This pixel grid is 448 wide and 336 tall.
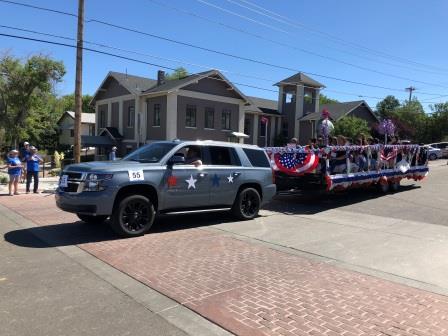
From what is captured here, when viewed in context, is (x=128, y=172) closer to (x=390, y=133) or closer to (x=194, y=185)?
(x=194, y=185)

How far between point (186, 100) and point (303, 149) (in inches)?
839

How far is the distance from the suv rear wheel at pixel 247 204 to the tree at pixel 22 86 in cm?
3408

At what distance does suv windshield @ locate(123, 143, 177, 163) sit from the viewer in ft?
30.1

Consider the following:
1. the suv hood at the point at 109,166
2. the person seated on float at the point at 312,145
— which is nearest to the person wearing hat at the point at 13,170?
the suv hood at the point at 109,166

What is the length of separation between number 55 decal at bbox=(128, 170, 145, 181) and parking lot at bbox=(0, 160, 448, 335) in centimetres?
111

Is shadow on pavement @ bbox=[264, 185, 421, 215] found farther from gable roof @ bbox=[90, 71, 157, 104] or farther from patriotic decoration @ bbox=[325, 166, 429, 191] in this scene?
gable roof @ bbox=[90, 71, 157, 104]

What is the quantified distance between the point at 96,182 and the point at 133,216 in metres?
0.96

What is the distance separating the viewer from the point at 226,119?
3628 centimetres

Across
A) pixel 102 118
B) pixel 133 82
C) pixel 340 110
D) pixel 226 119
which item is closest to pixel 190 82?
pixel 226 119

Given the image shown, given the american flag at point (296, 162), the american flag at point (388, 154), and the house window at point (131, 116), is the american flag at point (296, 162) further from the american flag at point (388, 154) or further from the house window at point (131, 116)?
the house window at point (131, 116)

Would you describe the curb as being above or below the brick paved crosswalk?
below

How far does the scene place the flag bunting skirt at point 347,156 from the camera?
12711 millimetres

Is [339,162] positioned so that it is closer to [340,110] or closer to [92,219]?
[92,219]

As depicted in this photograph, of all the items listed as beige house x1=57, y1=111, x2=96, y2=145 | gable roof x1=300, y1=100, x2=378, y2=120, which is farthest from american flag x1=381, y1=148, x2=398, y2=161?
beige house x1=57, y1=111, x2=96, y2=145
